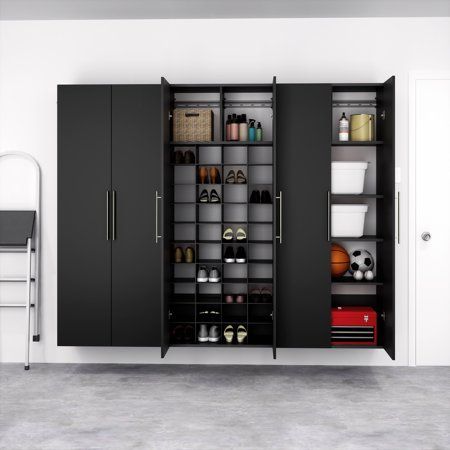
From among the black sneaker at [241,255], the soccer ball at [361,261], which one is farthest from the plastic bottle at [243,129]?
the soccer ball at [361,261]

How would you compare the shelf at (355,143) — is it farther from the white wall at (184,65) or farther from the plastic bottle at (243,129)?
the plastic bottle at (243,129)

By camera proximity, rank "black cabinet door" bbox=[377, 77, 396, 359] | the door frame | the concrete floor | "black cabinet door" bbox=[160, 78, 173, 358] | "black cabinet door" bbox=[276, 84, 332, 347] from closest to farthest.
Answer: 1. the concrete floor
2. "black cabinet door" bbox=[160, 78, 173, 358]
3. "black cabinet door" bbox=[377, 77, 396, 359]
4. "black cabinet door" bbox=[276, 84, 332, 347]
5. the door frame

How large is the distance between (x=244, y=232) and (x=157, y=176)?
3.02 ft

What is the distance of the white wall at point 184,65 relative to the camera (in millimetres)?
4770

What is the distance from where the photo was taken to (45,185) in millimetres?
4859

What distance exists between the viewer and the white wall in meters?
4.77

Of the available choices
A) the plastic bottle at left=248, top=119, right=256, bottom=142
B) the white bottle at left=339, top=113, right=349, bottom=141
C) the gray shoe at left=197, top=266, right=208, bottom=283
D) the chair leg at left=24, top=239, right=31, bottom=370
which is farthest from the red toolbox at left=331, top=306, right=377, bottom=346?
the chair leg at left=24, top=239, right=31, bottom=370

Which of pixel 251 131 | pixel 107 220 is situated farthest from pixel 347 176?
pixel 107 220

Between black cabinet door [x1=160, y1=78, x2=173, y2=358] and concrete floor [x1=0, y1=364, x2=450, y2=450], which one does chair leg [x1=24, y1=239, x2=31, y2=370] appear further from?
black cabinet door [x1=160, y1=78, x2=173, y2=358]

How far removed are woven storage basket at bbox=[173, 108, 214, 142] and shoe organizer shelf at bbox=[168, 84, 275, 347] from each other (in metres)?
0.12

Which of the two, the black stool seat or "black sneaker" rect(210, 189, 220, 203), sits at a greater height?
"black sneaker" rect(210, 189, 220, 203)

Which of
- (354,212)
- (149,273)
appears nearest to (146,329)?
(149,273)

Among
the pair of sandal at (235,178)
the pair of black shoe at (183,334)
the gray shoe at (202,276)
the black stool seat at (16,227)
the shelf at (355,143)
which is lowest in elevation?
the pair of black shoe at (183,334)

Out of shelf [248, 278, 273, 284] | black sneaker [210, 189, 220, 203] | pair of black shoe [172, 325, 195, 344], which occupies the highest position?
black sneaker [210, 189, 220, 203]
